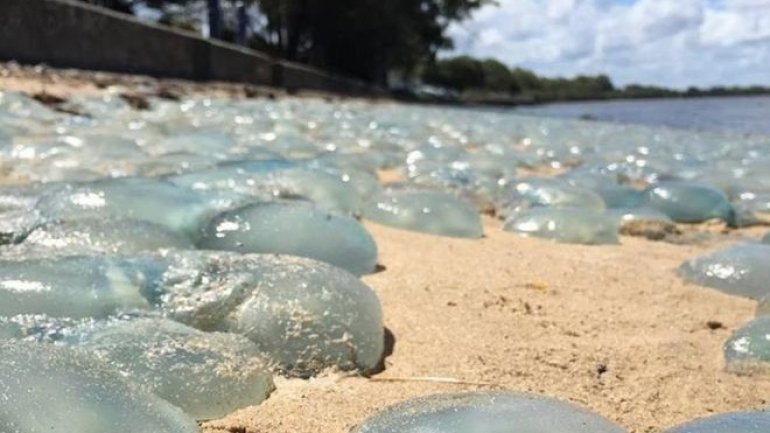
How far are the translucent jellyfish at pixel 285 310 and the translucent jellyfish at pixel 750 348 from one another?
489 millimetres

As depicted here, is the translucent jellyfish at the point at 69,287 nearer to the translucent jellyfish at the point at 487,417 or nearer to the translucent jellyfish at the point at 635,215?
the translucent jellyfish at the point at 487,417

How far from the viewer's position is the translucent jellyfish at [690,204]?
102 inches

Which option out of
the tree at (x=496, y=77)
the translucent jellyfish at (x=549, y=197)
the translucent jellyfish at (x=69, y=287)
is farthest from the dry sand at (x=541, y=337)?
the tree at (x=496, y=77)

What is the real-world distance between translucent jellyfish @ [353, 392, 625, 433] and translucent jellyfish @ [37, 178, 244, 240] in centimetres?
77

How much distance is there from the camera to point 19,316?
1.06 m

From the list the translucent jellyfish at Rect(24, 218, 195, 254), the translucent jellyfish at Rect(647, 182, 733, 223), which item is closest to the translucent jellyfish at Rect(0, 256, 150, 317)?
the translucent jellyfish at Rect(24, 218, 195, 254)

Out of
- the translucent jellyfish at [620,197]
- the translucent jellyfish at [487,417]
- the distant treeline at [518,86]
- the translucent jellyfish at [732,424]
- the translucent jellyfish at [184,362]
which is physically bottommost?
the distant treeline at [518,86]

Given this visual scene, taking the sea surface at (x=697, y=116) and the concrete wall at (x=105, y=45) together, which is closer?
the concrete wall at (x=105, y=45)

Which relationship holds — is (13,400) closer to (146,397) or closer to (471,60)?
(146,397)

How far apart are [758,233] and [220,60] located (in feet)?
29.6

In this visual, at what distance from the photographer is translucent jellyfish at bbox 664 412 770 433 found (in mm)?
811

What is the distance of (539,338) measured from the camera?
53.5 inches

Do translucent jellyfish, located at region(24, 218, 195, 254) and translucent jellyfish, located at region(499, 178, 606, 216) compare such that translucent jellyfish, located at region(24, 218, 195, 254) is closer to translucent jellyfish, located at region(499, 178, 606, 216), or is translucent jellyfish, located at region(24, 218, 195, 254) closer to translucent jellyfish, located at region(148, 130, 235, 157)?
translucent jellyfish, located at region(499, 178, 606, 216)

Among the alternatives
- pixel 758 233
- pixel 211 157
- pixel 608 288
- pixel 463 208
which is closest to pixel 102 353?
pixel 608 288
